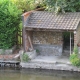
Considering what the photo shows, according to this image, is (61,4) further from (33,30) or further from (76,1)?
(33,30)

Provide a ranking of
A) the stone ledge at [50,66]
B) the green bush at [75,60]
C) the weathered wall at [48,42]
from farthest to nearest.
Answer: the weathered wall at [48,42]
the stone ledge at [50,66]
the green bush at [75,60]

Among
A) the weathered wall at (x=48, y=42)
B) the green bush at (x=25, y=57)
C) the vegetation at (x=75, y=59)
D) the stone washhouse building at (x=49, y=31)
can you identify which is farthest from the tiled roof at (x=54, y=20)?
the green bush at (x=25, y=57)

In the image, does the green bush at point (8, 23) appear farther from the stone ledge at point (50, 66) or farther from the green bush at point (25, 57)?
the stone ledge at point (50, 66)

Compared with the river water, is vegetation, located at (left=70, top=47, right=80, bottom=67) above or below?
above

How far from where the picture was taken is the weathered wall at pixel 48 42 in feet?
71.5

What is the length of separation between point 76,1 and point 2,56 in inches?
251

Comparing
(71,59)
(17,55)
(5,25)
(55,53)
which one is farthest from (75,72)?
(5,25)

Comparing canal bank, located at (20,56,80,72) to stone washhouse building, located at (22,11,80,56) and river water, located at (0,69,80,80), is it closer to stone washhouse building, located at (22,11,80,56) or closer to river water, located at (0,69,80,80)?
river water, located at (0,69,80,80)

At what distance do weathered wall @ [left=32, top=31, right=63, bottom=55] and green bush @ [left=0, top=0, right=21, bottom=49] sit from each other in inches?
64.2

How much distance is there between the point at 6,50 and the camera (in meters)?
21.9

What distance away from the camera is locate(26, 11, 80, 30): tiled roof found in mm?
20266

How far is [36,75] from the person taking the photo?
63.3ft

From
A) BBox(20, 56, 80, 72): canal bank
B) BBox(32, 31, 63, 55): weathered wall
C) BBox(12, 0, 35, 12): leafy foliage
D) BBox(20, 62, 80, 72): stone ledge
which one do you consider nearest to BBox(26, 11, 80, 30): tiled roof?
BBox(32, 31, 63, 55): weathered wall

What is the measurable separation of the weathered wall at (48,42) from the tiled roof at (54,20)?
3.74ft
